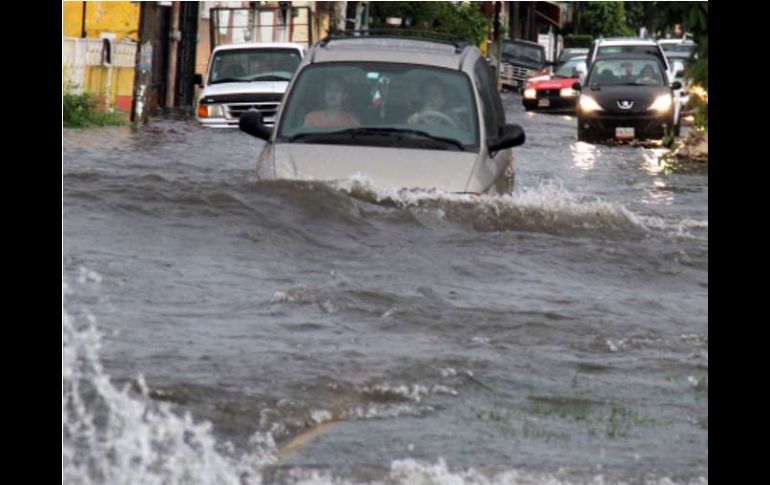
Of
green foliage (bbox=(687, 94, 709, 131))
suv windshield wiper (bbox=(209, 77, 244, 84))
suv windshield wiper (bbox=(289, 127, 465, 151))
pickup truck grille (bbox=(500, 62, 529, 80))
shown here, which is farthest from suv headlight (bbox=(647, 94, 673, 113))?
pickup truck grille (bbox=(500, 62, 529, 80))

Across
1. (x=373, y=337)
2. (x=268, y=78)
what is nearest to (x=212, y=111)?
(x=268, y=78)

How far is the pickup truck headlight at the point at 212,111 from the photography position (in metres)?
31.0

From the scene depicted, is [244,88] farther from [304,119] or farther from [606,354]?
[606,354]

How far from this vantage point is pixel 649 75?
34062 millimetres

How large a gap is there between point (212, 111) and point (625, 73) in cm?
729

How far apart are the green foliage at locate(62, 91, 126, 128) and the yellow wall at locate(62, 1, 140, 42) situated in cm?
666

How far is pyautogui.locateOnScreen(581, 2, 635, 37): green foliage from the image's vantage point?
4011 inches

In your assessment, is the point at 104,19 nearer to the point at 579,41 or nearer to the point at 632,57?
the point at 632,57

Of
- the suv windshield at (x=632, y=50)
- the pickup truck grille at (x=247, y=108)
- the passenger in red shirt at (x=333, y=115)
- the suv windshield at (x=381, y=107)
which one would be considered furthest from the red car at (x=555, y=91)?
the passenger in red shirt at (x=333, y=115)

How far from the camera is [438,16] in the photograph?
66.7 metres

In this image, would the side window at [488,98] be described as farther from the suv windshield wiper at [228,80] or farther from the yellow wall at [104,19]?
the yellow wall at [104,19]
